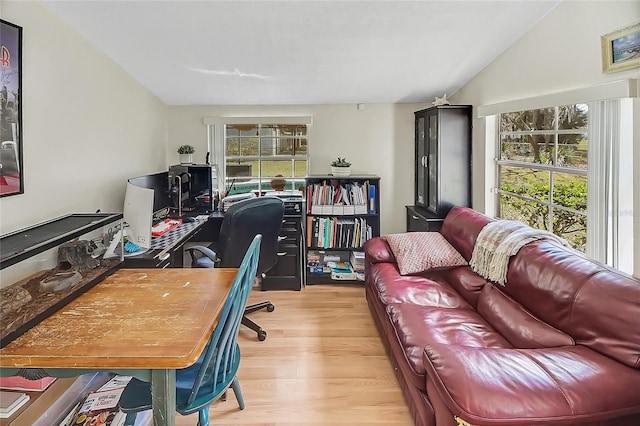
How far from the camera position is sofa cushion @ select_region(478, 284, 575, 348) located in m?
1.78

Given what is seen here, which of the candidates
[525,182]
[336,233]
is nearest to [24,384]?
[336,233]

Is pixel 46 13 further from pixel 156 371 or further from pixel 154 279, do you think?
pixel 156 371

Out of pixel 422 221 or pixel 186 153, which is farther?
pixel 186 153

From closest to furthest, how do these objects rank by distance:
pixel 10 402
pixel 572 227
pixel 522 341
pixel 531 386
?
pixel 531 386, pixel 10 402, pixel 522 341, pixel 572 227

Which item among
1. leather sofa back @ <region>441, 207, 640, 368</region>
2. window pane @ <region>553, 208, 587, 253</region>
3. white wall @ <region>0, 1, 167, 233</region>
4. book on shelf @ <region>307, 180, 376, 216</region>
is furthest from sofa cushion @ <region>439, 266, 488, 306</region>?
white wall @ <region>0, 1, 167, 233</region>

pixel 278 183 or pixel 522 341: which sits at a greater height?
pixel 278 183

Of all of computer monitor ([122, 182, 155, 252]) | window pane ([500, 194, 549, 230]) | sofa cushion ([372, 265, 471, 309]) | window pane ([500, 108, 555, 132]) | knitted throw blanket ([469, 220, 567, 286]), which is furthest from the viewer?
window pane ([500, 194, 549, 230])

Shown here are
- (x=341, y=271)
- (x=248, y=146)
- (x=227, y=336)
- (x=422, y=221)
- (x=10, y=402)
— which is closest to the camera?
(x=227, y=336)

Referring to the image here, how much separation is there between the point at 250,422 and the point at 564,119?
2.64 metres

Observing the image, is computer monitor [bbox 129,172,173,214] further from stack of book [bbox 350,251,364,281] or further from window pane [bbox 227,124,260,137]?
stack of book [bbox 350,251,364,281]

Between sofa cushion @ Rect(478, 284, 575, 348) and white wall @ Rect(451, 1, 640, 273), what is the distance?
1.96 ft

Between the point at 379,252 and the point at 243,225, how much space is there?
3.61 ft

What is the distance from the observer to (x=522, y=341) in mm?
1909

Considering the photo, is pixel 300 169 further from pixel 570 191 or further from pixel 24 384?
pixel 24 384
